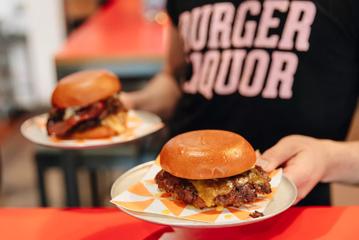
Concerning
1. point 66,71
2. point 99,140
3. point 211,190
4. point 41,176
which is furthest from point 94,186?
point 211,190

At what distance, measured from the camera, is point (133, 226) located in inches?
39.6

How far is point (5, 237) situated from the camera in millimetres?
995

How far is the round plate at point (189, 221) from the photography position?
86cm

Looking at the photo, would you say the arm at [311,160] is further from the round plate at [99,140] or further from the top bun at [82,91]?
the top bun at [82,91]

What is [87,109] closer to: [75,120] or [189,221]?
[75,120]

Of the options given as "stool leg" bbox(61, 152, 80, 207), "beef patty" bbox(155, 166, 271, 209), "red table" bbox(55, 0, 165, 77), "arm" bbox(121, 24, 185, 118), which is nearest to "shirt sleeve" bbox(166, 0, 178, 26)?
"arm" bbox(121, 24, 185, 118)

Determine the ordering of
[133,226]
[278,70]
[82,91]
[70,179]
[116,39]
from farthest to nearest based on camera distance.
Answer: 1. [116,39]
2. [70,179]
3. [82,91]
4. [278,70]
5. [133,226]

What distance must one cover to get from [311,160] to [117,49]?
1.76 metres

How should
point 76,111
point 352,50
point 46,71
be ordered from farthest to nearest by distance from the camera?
point 46,71, point 76,111, point 352,50

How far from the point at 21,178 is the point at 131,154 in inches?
55.4

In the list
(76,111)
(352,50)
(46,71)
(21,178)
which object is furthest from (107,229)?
(46,71)

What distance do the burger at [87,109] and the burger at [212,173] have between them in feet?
1.40

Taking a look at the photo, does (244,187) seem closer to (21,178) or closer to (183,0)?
(183,0)

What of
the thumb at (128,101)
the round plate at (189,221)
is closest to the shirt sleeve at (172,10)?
the thumb at (128,101)
